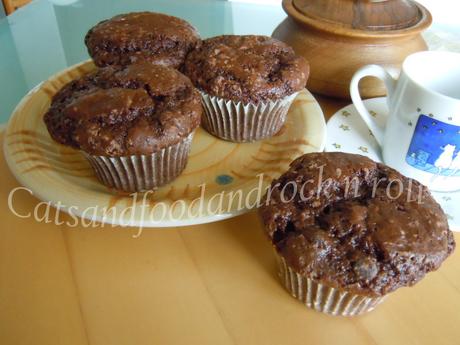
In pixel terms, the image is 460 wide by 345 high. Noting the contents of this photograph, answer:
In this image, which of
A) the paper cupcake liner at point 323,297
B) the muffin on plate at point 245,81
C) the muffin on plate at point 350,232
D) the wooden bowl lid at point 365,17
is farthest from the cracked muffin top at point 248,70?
the paper cupcake liner at point 323,297

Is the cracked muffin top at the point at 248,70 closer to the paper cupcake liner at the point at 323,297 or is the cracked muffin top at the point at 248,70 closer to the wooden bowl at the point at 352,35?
the wooden bowl at the point at 352,35

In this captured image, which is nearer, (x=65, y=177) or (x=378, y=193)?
(x=378, y=193)

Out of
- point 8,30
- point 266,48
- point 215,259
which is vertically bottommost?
point 215,259

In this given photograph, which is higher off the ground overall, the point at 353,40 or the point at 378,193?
the point at 353,40

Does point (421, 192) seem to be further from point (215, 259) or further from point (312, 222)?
point (215, 259)

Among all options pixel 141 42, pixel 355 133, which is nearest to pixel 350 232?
pixel 355 133

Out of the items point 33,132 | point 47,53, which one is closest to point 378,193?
point 33,132

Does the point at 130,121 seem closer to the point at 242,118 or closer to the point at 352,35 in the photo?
the point at 242,118
